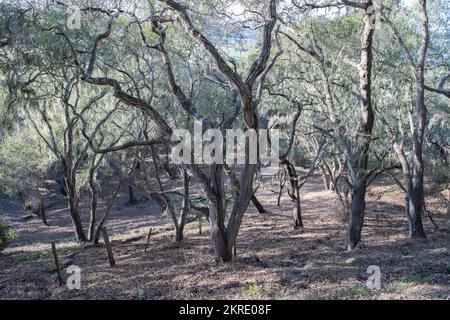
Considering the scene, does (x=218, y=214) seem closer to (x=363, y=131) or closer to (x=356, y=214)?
(x=356, y=214)

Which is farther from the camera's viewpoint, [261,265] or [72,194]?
[72,194]

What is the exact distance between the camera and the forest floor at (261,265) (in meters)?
6.11

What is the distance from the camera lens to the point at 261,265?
788 centimetres

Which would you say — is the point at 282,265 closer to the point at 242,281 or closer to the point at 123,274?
the point at 242,281

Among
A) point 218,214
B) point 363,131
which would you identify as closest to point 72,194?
point 218,214

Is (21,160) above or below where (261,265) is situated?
above

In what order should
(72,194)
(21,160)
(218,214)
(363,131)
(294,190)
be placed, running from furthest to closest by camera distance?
(21,160) < (72,194) < (294,190) < (363,131) < (218,214)

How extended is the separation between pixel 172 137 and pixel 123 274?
3.19 metres

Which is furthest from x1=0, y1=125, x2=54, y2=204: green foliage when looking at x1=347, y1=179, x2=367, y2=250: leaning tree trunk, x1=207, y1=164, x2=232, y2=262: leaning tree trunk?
x1=347, y1=179, x2=367, y2=250: leaning tree trunk

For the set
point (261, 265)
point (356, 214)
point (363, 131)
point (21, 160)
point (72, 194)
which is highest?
point (363, 131)

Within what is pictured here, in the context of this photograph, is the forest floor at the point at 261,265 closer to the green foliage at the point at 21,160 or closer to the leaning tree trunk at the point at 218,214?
the leaning tree trunk at the point at 218,214

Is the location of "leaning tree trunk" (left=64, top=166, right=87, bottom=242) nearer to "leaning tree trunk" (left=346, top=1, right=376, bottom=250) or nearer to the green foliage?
the green foliage

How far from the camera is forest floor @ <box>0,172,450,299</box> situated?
6.11m
